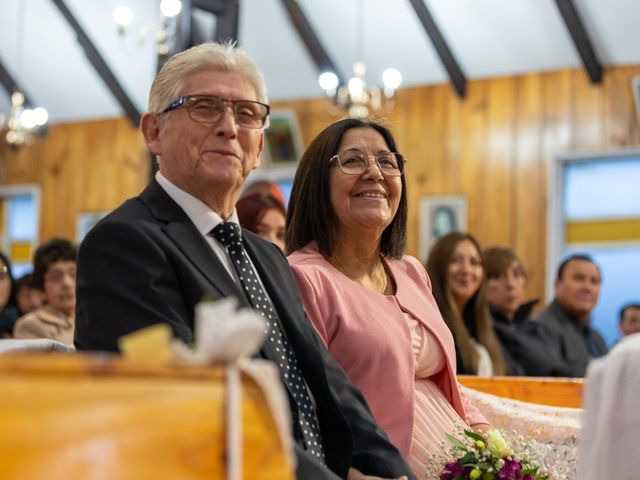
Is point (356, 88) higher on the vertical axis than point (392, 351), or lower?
higher

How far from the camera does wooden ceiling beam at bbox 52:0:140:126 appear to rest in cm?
1126

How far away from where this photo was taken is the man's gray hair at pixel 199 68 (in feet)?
7.76

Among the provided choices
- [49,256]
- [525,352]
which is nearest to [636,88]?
[525,352]

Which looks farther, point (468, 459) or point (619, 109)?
point (619, 109)

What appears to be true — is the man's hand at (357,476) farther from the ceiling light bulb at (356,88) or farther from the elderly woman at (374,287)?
the ceiling light bulb at (356,88)

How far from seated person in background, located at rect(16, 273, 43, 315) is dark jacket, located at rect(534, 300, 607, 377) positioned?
2.64 metres


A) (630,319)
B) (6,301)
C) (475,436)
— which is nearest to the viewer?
(475,436)

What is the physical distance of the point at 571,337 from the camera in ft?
20.4

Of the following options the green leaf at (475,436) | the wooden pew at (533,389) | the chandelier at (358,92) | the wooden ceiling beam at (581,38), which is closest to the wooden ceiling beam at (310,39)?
the chandelier at (358,92)

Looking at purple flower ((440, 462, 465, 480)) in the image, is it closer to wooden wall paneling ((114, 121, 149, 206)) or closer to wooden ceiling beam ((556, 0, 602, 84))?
wooden ceiling beam ((556, 0, 602, 84))

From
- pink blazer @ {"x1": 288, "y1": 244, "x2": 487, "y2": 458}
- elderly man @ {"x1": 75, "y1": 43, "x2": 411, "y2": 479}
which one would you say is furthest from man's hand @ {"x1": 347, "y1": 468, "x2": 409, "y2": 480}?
pink blazer @ {"x1": 288, "y1": 244, "x2": 487, "y2": 458}

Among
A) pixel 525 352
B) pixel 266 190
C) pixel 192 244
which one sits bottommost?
pixel 525 352

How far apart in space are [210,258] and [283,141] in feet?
30.9

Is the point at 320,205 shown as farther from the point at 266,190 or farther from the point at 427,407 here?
the point at 266,190
